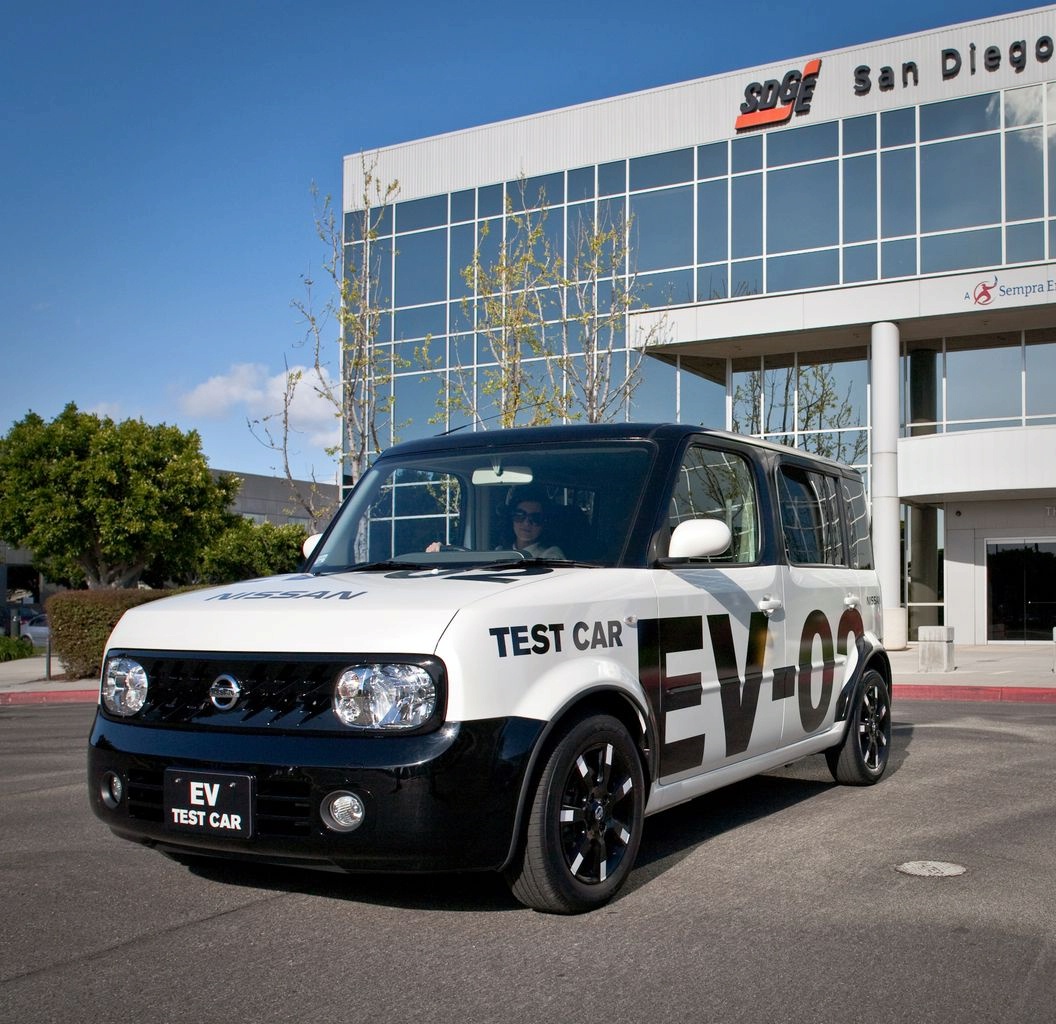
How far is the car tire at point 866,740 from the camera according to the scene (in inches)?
281

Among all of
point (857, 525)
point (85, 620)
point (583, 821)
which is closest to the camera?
point (583, 821)

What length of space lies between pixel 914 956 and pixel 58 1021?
2726mm

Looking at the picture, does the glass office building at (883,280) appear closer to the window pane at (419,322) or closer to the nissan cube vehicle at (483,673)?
the window pane at (419,322)

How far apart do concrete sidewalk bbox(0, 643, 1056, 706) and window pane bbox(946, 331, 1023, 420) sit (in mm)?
5675

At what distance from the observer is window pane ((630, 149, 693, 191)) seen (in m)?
31.4

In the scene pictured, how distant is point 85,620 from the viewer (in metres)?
20.7

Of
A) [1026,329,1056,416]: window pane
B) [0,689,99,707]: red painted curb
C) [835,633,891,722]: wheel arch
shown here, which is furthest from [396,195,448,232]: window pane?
[835,633,891,722]: wheel arch

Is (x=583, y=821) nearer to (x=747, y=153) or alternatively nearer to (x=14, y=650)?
(x=747, y=153)

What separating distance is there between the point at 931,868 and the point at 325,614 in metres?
2.97

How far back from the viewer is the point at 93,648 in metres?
20.8

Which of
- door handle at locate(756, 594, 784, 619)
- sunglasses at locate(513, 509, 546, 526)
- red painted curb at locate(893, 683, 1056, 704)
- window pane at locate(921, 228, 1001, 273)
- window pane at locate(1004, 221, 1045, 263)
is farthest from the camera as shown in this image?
window pane at locate(921, 228, 1001, 273)

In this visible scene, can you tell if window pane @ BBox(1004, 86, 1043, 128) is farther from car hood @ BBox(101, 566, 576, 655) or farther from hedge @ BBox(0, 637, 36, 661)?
hedge @ BBox(0, 637, 36, 661)

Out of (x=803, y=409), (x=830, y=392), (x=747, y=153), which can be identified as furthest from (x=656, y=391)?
(x=747, y=153)

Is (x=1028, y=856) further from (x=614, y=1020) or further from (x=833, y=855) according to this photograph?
(x=614, y=1020)
